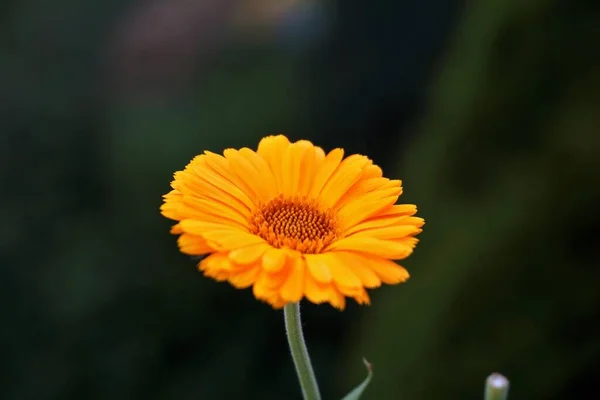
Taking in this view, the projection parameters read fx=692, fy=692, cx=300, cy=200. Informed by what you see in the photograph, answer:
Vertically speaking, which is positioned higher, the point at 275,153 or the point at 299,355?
the point at 275,153

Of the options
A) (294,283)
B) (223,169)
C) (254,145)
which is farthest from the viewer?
(254,145)

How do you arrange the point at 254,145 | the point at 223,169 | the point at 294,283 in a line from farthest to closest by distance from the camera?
1. the point at 254,145
2. the point at 223,169
3. the point at 294,283

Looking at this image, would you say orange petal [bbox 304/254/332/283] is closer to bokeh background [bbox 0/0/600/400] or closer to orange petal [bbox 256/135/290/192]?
orange petal [bbox 256/135/290/192]

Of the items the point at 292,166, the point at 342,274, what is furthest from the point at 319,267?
the point at 292,166

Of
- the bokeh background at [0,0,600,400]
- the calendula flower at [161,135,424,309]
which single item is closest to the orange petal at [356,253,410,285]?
the calendula flower at [161,135,424,309]

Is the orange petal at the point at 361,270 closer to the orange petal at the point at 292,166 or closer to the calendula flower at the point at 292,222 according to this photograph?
the calendula flower at the point at 292,222

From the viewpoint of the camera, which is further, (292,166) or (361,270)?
(292,166)

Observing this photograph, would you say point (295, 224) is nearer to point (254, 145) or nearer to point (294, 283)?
point (294, 283)
